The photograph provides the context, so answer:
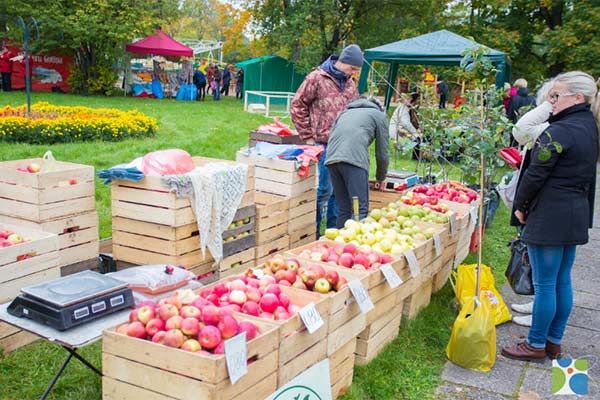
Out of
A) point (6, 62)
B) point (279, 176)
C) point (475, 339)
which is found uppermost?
point (6, 62)

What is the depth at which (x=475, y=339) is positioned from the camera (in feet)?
13.7

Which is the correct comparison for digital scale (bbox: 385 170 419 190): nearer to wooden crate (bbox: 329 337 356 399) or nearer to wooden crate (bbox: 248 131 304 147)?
wooden crate (bbox: 248 131 304 147)

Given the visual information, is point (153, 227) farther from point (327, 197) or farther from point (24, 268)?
point (327, 197)

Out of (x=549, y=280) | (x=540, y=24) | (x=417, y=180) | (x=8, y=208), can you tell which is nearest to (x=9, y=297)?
(x=8, y=208)

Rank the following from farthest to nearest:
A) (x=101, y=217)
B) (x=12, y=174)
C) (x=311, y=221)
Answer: (x=101, y=217) → (x=311, y=221) → (x=12, y=174)

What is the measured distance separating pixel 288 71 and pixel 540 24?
43.5ft

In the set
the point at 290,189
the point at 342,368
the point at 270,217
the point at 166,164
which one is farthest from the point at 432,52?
the point at 342,368

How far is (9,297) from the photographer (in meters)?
3.90

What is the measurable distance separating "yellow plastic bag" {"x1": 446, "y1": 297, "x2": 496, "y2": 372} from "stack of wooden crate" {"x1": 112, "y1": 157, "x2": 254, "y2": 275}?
209 centimetres

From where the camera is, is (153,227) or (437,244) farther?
(437,244)

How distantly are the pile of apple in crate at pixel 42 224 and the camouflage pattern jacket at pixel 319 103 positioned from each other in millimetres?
2357

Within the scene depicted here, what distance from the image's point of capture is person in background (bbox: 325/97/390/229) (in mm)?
5496

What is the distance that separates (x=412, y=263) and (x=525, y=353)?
3.42 feet

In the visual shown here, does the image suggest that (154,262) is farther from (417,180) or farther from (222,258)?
(417,180)
